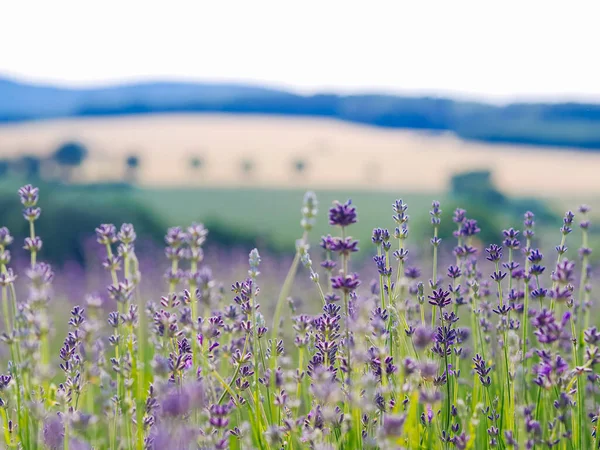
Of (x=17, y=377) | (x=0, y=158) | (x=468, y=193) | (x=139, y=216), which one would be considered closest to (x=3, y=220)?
(x=139, y=216)

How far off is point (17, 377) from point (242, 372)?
31.3 inches

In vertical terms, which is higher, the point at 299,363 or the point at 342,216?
the point at 342,216

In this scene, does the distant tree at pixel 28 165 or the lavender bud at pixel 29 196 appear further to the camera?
the distant tree at pixel 28 165

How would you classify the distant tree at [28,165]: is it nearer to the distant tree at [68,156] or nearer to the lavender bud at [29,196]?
the distant tree at [68,156]

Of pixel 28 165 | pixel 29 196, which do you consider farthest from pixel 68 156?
pixel 29 196

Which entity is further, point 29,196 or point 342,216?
point 29,196

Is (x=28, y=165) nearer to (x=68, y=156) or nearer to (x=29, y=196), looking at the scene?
(x=68, y=156)

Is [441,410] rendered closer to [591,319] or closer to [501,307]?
[501,307]

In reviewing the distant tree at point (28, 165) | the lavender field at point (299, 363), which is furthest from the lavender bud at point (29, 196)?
the distant tree at point (28, 165)

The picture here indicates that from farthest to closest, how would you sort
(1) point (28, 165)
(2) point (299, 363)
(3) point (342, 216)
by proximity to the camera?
(1) point (28, 165), (2) point (299, 363), (3) point (342, 216)

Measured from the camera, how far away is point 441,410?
264cm

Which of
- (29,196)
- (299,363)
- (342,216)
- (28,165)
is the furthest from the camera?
(28,165)

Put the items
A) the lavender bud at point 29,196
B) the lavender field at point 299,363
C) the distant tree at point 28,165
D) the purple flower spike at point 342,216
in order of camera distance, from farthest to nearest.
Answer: the distant tree at point 28,165, the lavender bud at point 29,196, the purple flower spike at point 342,216, the lavender field at point 299,363

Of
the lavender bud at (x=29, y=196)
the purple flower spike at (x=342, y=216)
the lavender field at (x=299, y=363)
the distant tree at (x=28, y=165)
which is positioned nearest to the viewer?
the lavender field at (x=299, y=363)
